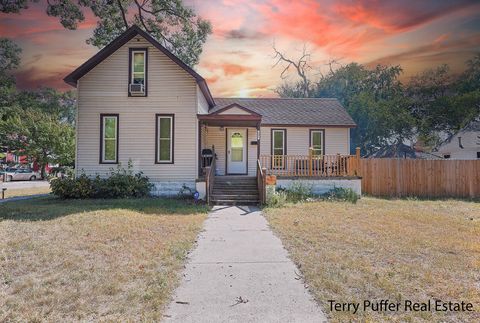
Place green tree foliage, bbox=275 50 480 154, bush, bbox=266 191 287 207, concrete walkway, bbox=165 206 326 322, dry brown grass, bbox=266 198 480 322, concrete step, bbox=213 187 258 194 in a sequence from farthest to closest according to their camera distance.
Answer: green tree foliage, bbox=275 50 480 154, concrete step, bbox=213 187 258 194, bush, bbox=266 191 287 207, dry brown grass, bbox=266 198 480 322, concrete walkway, bbox=165 206 326 322

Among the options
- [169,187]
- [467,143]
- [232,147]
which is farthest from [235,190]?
[467,143]

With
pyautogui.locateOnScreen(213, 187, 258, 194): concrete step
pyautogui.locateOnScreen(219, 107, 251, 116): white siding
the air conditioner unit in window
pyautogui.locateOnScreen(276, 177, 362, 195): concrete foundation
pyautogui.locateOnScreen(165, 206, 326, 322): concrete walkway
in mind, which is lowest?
pyautogui.locateOnScreen(165, 206, 326, 322): concrete walkway

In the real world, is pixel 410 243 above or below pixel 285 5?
below

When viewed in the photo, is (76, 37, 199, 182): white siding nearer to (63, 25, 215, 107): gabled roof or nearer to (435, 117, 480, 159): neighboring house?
Result: (63, 25, 215, 107): gabled roof

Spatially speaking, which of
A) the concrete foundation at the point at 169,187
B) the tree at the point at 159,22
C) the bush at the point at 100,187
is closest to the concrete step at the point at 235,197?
the concrete foundation at the point at 169,187

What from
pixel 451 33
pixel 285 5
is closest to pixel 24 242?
pixel 285 5

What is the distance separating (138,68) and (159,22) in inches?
362

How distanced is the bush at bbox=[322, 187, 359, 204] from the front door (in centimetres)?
472

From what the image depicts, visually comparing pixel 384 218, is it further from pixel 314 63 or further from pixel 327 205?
pixel 314 63

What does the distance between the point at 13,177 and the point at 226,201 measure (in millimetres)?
27484

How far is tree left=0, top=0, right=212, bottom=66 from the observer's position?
17.9 meters

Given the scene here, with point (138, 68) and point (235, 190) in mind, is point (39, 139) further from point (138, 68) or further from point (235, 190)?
point (235, 190)

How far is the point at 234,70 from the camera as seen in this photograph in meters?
20.3

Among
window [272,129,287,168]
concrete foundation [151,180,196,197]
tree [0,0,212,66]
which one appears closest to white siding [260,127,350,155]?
window [272,129,287,168]
